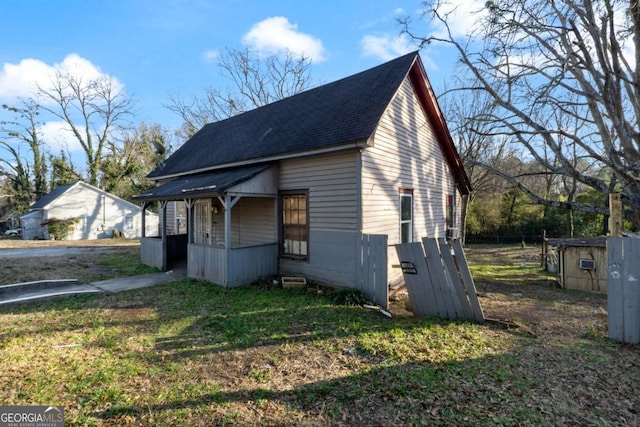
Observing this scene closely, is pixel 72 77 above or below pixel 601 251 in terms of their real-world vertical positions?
above

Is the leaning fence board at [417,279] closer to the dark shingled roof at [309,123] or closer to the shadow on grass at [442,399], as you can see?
the shadow on grass at [442,399]

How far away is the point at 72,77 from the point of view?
3186cm

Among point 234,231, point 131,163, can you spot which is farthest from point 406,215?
point 131,163

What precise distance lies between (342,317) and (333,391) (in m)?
2.46

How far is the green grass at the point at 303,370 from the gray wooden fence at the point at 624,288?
32cm

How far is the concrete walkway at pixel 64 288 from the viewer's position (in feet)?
23.4

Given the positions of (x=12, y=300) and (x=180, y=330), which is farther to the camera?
(x=12, y=300)

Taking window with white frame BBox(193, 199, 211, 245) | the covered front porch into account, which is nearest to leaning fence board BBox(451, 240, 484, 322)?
the covered front porch

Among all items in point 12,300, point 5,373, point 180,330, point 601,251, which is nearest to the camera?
point 5,373

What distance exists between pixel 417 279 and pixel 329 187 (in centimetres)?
335

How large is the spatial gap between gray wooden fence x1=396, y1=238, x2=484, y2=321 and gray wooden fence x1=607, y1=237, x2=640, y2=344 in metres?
1.95

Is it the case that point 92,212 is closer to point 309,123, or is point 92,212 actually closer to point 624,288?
point 309,123

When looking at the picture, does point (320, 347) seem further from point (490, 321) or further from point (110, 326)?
point (110, 326)

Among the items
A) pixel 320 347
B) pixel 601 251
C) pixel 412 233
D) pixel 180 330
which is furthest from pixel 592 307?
pixel 180 330
